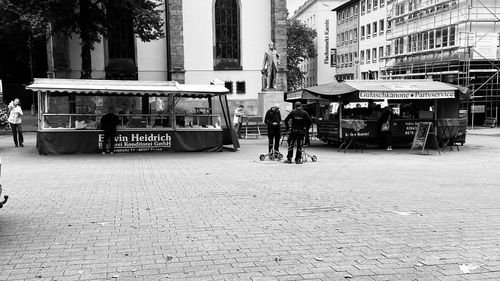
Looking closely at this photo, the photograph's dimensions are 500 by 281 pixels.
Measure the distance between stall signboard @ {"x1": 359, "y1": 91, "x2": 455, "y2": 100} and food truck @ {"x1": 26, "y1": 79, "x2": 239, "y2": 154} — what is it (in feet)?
17.5

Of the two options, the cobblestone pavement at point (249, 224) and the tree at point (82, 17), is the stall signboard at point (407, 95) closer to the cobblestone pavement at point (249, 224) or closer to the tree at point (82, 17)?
the cobblestone pavement at point (249, 224)

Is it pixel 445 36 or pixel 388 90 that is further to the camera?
pixel 445 36

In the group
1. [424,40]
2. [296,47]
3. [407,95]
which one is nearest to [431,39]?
[424,40]

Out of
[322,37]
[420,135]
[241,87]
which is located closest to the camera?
[420,135]

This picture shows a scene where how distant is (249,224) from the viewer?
675 cm

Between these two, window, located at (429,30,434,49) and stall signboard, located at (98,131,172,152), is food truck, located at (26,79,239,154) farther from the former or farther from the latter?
window, located at (429,30,434,49)

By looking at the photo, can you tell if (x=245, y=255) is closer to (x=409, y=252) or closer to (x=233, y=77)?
(x=409, y=252)

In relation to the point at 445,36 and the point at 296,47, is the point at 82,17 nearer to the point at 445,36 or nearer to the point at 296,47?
the point at 445,36

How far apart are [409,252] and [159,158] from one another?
442 inches

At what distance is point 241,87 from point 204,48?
14.0 feet

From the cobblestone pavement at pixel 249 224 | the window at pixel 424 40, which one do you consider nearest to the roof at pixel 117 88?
the cobblestone pavement at pixel 249 224

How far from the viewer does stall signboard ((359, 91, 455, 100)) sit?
59.6 ft

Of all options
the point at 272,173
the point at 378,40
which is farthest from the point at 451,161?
the point at 378,40

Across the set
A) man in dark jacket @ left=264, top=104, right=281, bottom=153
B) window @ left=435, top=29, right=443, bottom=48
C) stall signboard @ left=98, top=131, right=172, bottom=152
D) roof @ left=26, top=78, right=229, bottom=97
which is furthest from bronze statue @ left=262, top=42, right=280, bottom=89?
window @ left=435, top=29, right=443, bottom=48
